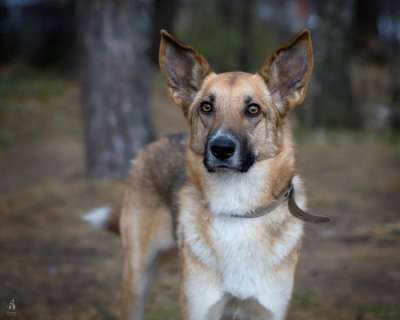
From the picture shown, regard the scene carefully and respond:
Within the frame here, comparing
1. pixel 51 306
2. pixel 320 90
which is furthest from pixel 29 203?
pixel 320 90

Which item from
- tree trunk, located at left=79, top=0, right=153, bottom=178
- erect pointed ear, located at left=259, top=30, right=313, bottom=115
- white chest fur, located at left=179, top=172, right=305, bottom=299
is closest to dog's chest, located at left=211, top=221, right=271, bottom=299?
white chest fur, located at left=179, top=172, right=305, bottom=299

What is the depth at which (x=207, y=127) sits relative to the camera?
13.4ft

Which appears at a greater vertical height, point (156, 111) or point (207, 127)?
point (207, 127)

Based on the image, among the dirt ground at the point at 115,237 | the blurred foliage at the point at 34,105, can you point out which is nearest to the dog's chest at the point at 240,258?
the dirt ground at the point at 115,237

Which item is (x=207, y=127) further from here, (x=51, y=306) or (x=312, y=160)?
(x=312, y=160)

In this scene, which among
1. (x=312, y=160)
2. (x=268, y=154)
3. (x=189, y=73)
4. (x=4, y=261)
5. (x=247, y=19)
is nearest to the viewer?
(x=268, y=154)

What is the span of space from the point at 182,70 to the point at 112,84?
4255mm

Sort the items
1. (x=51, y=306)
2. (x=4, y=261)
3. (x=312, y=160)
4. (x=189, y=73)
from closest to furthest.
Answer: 1. (x=189, y=73)
2. (x=51, y=306)
3. (x=4, y=261)
4. (x=312, y=160)

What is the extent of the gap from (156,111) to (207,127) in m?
9.61

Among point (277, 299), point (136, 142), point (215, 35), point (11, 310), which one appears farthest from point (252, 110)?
point (215, 35)

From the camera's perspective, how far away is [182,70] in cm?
445

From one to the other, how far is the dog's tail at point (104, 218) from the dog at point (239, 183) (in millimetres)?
1021

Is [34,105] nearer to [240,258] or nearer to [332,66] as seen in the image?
[332,66]

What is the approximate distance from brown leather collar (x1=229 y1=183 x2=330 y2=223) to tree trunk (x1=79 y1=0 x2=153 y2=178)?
4724mm
